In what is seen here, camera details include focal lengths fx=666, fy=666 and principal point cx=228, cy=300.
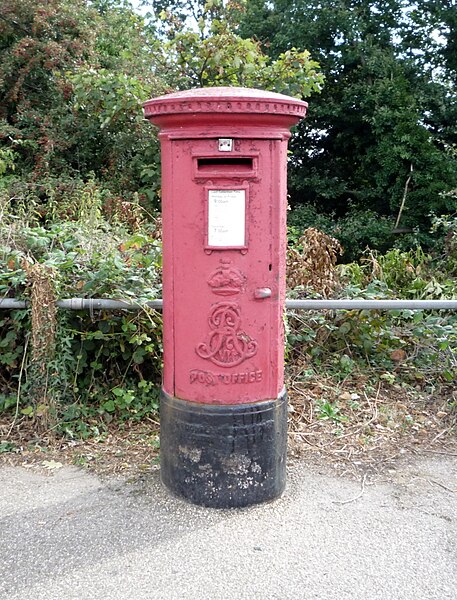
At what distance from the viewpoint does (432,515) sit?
3.01 metres

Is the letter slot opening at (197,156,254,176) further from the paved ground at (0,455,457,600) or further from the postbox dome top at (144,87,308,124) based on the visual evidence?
the paved ground at (0,455,457,600)

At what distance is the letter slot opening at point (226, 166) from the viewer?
108 inches

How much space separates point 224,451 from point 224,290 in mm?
727

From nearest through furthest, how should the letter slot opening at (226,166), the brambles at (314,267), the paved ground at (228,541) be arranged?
the paved ground at (228,541) → the letter slot opening at (226,166) → the brambles at (314,267)

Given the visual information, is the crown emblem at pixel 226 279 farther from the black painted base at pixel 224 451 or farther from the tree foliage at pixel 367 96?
the tree foliage at pixel 367 96

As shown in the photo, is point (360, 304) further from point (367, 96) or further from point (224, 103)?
point (367, 96)

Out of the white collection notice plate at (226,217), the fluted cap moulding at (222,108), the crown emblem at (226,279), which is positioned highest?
the fluted cap moulding at (222,108)

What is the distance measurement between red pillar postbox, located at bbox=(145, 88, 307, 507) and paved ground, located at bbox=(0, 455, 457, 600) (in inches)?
7.6

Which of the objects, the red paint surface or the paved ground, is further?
the red paint surface

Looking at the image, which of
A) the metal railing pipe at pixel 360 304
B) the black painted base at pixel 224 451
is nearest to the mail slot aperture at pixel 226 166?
the black painted base at pixel 224 451

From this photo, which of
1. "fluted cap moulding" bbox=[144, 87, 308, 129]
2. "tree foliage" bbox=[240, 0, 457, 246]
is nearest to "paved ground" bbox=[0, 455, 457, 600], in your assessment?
"fluted cap moulding" bbox=[144, 87, 308, 129]

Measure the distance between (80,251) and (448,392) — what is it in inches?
98.3

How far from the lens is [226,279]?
284cm

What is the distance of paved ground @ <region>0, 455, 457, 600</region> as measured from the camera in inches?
96.4
